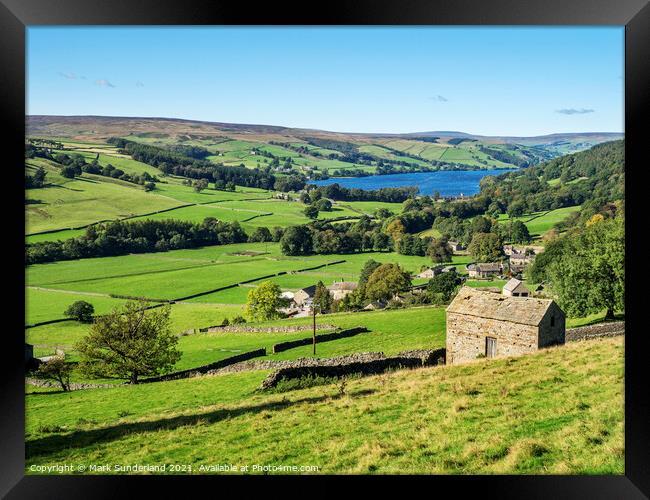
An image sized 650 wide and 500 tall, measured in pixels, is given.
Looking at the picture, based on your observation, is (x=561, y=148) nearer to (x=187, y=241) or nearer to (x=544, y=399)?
(x=544, y=399)

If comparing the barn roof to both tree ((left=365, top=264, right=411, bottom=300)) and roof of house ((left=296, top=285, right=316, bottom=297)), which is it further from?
roof of house ((left=296, top=285, right=316, bottom=297))

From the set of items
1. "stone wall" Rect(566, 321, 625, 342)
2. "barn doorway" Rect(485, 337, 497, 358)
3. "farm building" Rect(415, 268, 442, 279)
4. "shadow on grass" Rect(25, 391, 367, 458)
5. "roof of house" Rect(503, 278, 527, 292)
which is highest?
"farm building" Rect(415, 268, 442, 279)

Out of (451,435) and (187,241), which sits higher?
(187,241)

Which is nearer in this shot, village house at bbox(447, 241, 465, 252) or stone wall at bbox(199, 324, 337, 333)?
village house at bbox(447, 241, 465, 252)

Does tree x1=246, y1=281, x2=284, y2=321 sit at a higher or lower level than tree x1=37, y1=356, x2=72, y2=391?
higher

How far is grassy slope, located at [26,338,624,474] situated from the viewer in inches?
192

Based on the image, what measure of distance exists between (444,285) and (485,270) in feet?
2.10

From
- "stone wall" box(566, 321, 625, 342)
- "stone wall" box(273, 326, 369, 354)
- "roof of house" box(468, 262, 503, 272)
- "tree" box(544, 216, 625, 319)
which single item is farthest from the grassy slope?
"roof of house" box(468, 262, 503, 272)

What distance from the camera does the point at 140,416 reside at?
609 cm

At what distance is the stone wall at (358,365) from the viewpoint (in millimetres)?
6812

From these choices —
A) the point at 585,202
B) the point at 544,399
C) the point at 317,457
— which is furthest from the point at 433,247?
the point at 317,457

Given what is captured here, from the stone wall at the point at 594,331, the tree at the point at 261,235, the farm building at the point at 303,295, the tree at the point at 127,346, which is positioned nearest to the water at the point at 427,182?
the tree at the point at 261,235

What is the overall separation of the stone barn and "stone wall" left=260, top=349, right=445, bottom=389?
0.33 metres
